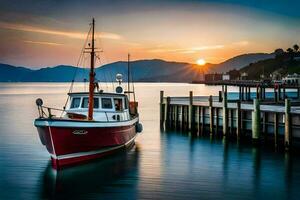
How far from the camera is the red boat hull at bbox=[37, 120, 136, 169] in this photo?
74.5ft

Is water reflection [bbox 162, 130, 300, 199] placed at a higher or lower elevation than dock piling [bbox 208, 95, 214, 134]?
lower

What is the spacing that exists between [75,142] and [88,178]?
2241mm

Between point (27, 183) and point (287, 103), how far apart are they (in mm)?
17550

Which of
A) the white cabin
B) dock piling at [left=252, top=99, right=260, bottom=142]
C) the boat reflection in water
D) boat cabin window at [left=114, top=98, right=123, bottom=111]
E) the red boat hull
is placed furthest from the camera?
dock piling at [left=252, top=99, right=260, bottom=142]

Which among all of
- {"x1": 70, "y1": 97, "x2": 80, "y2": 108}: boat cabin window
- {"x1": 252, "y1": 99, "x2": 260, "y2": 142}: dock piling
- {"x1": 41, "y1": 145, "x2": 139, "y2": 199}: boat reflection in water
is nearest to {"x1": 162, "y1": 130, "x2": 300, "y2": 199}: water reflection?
{"x1": 252, "y1": 99, "x2": 260, "y2": 142}: dock piling

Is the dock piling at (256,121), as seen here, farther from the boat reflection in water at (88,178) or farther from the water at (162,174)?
the boat reflection in water at (88,178)

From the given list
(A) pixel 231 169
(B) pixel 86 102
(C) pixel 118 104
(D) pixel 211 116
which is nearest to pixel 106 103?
(C) pixel 118 104

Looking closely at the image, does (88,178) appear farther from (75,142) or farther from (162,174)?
(162,174)

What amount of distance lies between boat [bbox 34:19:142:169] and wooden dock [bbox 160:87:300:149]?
8.68m

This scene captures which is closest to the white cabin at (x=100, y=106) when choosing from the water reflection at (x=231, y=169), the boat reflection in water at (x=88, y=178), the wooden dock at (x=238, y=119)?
the boat reflection in water at (x=88, y=178)

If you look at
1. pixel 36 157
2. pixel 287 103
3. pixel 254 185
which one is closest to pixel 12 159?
pixel 36 157

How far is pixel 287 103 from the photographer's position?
2839 centimetres

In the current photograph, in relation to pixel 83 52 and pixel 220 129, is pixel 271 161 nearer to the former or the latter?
pixel 220 129

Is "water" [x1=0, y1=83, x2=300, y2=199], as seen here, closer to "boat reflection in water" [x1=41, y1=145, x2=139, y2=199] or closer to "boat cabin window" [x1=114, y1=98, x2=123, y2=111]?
"boat reflection in water" [x1=41, y1=145, x2=139, y2=199]
